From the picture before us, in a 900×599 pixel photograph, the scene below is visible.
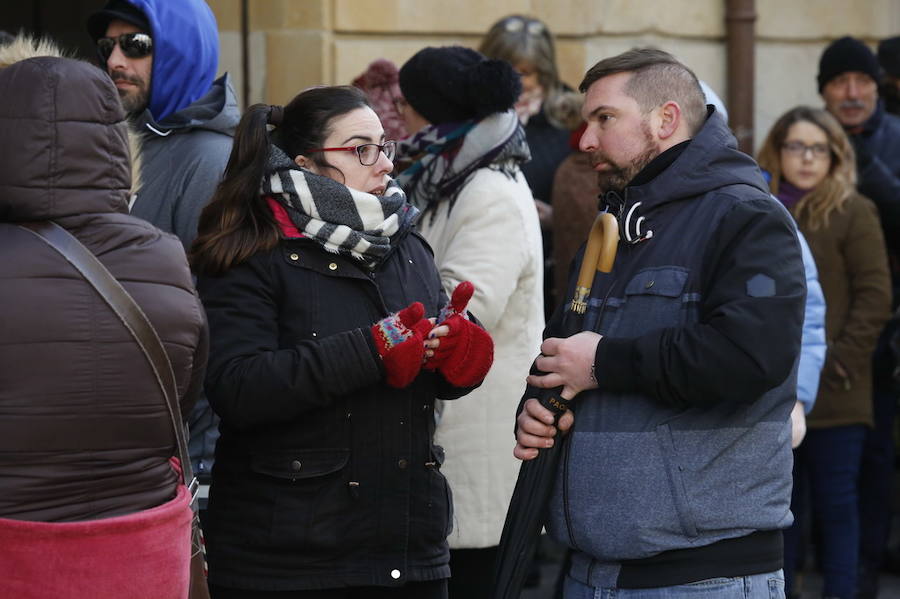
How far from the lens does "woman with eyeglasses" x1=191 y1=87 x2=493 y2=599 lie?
3.38 metres

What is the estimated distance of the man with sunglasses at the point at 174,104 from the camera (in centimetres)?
414

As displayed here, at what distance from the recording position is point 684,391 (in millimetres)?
3031

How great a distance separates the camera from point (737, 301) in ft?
9.88

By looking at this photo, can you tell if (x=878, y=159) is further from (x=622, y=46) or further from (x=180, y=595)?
(x=180, y=595)

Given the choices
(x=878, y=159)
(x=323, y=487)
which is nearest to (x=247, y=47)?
(x=878, y=159)

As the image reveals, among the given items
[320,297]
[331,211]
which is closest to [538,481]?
[320,297]

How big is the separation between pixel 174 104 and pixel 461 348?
1.45 metres

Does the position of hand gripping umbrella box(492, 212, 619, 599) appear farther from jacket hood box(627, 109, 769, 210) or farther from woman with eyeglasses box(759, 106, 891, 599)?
woman with eyeglasses box(759, 106, 891, 599)

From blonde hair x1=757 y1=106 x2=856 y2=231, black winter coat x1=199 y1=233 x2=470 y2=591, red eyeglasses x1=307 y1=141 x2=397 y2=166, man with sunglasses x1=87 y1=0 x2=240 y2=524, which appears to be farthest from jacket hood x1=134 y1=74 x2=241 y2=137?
blonde hair x1=757 y1=106 x2=856 y2=231

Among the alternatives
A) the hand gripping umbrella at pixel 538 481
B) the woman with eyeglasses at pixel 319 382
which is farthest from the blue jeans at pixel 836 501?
the hand gripping umbrella at pixel 538 481

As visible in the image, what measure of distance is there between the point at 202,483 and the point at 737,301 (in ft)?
5.57

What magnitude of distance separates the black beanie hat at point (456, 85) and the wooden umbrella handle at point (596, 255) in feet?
4.56

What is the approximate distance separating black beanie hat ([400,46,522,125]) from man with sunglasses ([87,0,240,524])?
2.10ft

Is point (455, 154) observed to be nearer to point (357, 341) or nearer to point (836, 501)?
point (357, 341)
